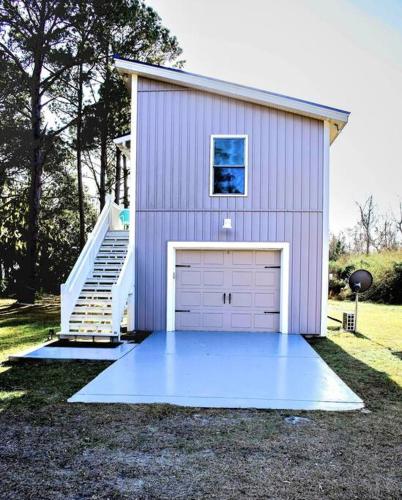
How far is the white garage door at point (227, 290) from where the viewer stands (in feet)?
33.0

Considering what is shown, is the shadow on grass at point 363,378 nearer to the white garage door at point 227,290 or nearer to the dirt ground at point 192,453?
the dirt ground at point 192,453

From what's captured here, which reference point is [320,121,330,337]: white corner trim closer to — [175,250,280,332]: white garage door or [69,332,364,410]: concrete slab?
[175,250,280,332]: white garage door

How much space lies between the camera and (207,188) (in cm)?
1000

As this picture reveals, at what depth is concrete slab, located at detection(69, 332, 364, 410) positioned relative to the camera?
5.02 m

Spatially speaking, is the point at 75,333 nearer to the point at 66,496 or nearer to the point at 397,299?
the point at 66,496

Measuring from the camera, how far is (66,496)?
2.89m

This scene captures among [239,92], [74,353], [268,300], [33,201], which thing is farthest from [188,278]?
[33,201]

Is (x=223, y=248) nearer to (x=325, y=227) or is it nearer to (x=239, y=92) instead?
(x=325, y=227)

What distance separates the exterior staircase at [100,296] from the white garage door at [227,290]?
1.59m

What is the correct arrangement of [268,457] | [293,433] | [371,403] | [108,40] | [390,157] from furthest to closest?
[390,157], [108,40], [371,403], [293,433], [268,457]

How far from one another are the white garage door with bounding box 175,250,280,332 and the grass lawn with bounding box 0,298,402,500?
443 cm

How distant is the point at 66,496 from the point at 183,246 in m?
7.37

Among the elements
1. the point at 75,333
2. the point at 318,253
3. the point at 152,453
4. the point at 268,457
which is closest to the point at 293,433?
the point at 268,457

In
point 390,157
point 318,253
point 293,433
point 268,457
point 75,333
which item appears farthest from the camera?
point 390,157
